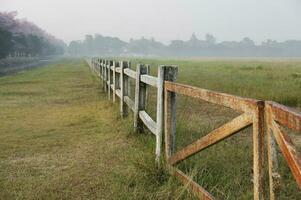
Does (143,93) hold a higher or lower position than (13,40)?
lower

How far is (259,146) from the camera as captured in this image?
3.07 metres

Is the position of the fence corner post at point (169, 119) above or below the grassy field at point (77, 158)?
above

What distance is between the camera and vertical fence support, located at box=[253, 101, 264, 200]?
2.99m

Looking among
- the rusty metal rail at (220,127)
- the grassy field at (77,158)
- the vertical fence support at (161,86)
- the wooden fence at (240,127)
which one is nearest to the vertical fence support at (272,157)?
the wooden fence at (240,127)

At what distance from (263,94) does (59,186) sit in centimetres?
930

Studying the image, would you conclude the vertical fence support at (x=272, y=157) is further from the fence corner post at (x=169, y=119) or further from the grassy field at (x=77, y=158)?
the fence corner post at (x=169, y=119)

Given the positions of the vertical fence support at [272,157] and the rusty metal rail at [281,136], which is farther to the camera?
the vertical fence support at [272,157]

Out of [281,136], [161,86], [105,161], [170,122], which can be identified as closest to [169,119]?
[170,122]

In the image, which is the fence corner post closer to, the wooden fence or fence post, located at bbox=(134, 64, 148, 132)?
the wooden fence

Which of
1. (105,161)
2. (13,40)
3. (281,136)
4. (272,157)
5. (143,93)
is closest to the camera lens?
(281,136)

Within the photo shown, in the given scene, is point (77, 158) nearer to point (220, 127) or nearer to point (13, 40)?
point (220, 127)

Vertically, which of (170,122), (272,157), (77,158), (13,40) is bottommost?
(77,158)

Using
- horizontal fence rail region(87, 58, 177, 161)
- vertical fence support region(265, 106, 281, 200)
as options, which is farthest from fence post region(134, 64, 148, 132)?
vertical fence support region(265, 106, 281, 200)

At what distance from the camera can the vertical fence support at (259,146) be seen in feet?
9.80
